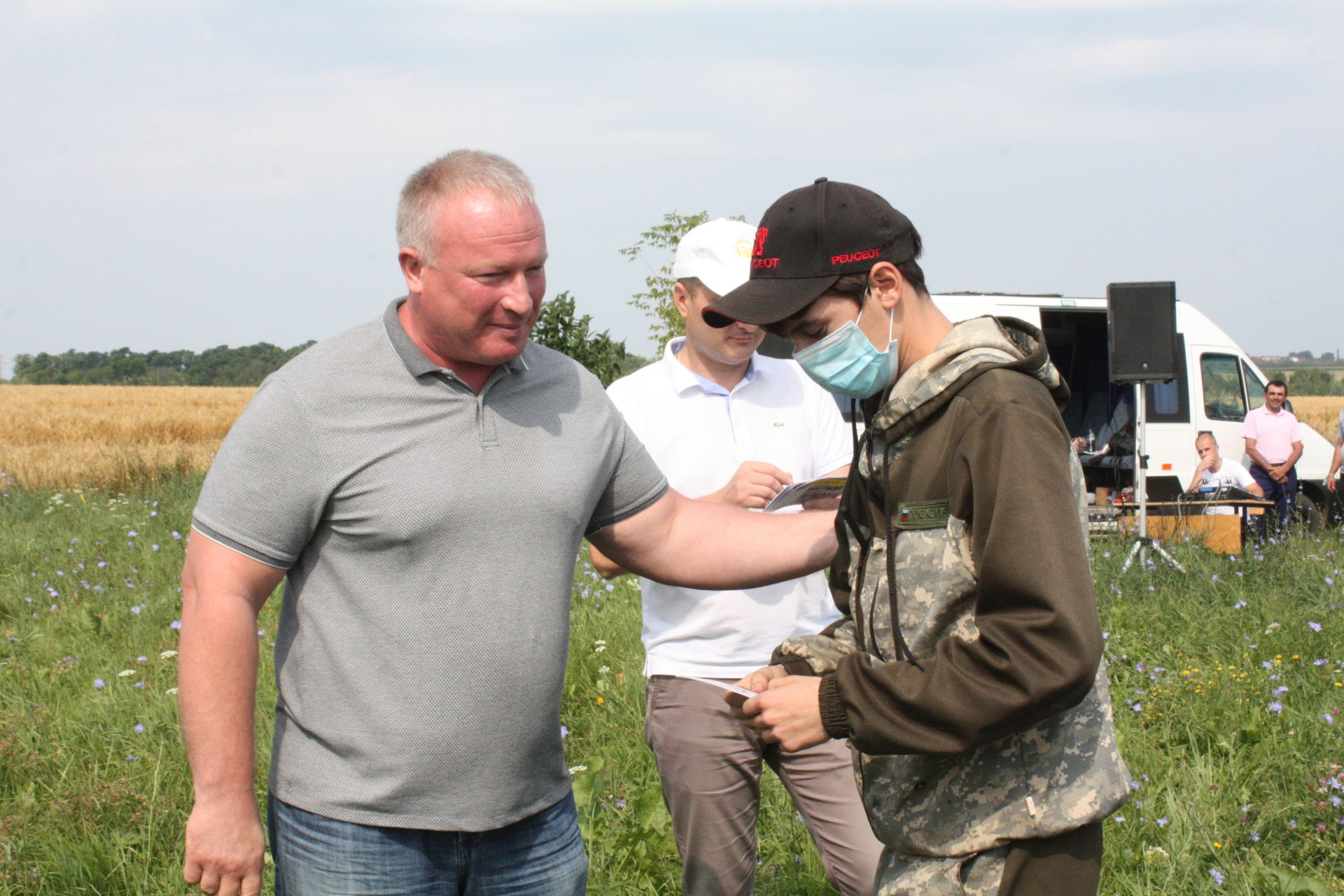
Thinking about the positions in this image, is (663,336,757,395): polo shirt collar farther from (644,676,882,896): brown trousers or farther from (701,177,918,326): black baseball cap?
(701,177,918,326): black baseball cap

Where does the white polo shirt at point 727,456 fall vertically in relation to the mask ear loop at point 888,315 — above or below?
below

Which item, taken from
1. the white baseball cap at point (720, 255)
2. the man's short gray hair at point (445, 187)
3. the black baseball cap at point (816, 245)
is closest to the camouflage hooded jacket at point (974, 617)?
the black baseball cap at point (816, 245)

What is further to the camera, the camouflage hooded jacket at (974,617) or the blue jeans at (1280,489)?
the blue jeans at (1280,489)

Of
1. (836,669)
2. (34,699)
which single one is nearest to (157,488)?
(34,699)

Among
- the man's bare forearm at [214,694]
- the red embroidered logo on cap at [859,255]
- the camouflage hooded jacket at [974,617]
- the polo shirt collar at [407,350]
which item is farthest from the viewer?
the polo shirt collar at [407,350]

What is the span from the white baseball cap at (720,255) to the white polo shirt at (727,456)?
31 centimetres

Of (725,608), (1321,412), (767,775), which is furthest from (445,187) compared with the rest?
(1321,412)

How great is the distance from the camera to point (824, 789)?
3012 millimetres

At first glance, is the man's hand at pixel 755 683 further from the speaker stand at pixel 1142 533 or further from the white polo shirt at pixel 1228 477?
the white polo shirt at pixel 1228 477

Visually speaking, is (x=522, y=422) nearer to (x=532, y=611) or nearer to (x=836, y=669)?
(x=532, y=611)

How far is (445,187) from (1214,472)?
37.2ft

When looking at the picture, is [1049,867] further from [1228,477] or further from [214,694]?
[1228,477]

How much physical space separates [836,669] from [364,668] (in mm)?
925

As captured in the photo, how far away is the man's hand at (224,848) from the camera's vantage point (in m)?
2.01
